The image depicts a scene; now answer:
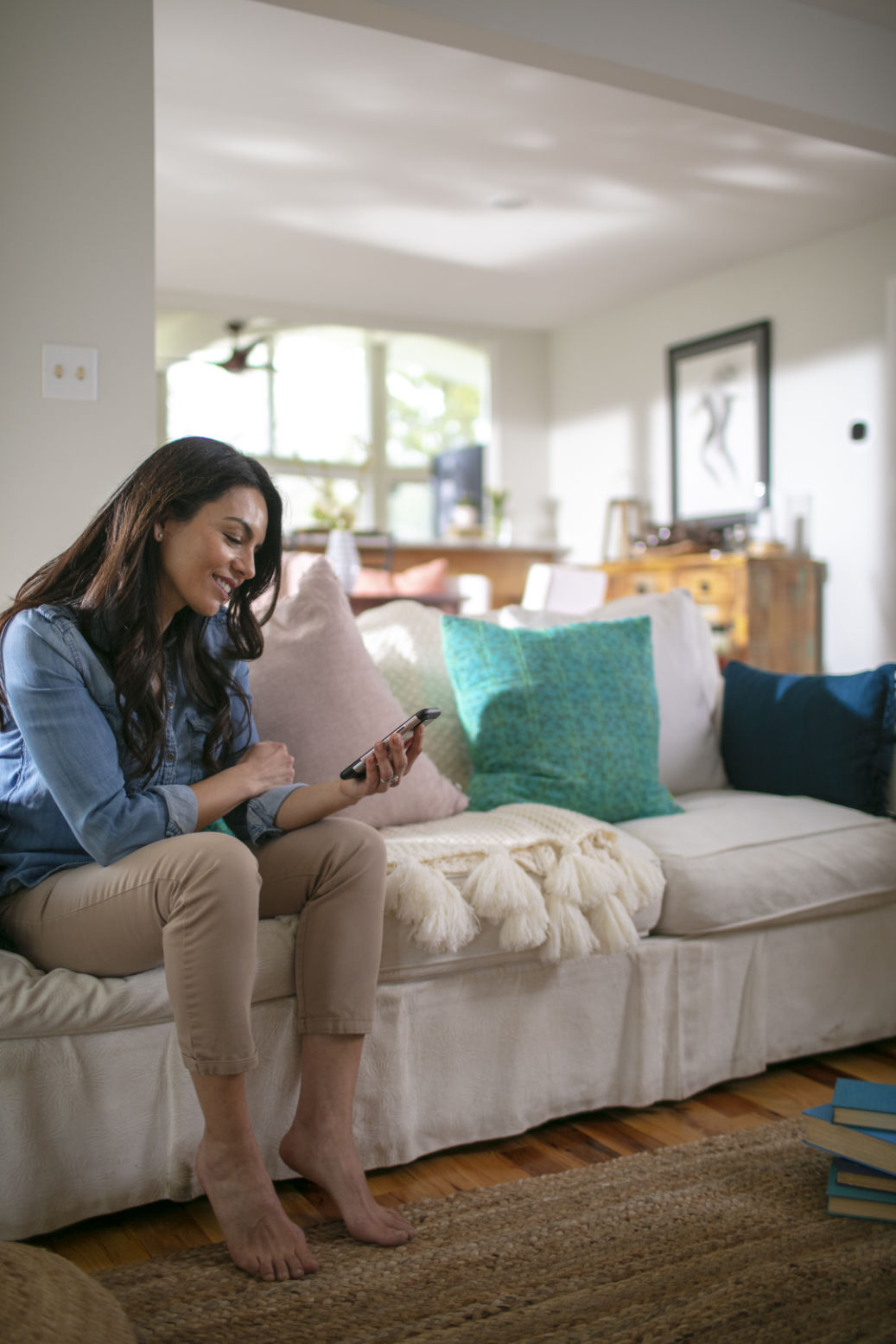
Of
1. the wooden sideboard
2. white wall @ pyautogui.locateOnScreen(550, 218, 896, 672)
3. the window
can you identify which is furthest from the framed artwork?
the window

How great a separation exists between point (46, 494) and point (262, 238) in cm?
377

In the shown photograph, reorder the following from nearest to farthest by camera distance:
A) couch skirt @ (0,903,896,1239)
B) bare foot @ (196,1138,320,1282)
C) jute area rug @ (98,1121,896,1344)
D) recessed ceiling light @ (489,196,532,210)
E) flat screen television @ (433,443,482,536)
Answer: jute area rug @ (98,1121,896,1344), bare foot @ (196,1138,320,1282), couch skirt @ (0,903,896,1239), recessed ceiling light @ (489,196,532,210), flat screen television @ (433,443,482,536)

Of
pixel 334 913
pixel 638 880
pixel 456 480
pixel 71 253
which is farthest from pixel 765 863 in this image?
pixel 456 480

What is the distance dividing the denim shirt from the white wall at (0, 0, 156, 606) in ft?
3.79

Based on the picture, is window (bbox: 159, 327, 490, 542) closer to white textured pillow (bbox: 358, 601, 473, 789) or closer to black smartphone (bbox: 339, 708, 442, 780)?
white textured pillow (bbox: 358, 601, 473, 789)

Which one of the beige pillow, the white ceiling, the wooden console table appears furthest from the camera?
the wooden console table

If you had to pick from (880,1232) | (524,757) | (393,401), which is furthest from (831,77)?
(393,401)

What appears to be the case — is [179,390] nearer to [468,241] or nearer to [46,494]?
[468,241]

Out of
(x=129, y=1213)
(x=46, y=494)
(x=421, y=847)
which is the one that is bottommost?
(x=129, y=1213)

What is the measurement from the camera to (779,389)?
20.2 ft

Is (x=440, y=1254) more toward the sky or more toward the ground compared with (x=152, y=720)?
more toward the ground

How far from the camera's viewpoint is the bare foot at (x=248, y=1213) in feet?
4.64

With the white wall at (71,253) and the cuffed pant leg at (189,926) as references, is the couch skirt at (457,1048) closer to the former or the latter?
the cuffed pant leg at (189,926)

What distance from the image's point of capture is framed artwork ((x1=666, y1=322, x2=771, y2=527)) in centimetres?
628
